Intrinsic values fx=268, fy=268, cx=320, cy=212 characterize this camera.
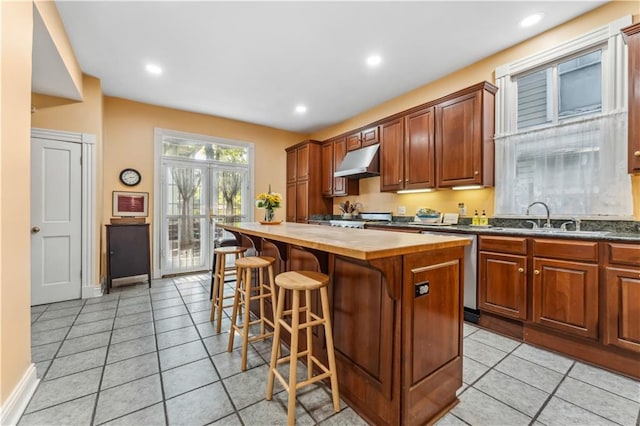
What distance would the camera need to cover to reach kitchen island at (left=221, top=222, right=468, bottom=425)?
1.30 m

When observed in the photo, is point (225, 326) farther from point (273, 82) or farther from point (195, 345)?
point (273, 82)

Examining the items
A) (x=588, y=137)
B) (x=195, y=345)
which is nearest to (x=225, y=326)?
(x=195, y=345)

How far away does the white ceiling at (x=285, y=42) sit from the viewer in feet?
7.89

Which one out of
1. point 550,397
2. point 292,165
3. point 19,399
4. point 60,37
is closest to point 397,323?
point 550,397

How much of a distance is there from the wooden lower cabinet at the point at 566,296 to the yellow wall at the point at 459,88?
0.80m

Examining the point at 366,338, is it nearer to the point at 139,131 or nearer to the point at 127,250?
the point at 127,250

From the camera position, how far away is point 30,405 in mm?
1562

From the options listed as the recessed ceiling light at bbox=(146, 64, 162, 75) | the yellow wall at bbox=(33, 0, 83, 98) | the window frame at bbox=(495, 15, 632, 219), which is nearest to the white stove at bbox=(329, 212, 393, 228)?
the window frame at bbox=(495, 15, 632, 219)

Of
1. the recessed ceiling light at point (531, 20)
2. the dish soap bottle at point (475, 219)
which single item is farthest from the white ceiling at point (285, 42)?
the dish soap bottle at point (475, 219)

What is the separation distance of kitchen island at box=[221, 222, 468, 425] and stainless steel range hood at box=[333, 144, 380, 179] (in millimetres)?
2786

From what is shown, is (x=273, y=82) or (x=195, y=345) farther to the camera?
(x=273, y=82)

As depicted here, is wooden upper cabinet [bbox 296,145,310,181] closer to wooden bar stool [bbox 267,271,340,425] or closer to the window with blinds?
the window with blinds

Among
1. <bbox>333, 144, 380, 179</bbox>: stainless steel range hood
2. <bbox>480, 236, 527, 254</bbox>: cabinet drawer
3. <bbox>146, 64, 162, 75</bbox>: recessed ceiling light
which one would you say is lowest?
<bbox>480, 236, 527, 254</bbox>: cabinet drawer

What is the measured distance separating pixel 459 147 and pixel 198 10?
3.04 meters
